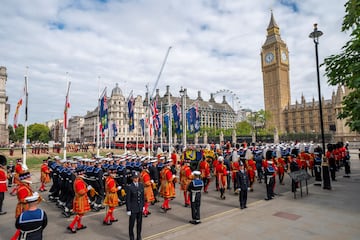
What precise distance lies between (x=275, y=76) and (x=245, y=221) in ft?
337

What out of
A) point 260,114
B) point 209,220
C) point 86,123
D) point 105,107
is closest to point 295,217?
point 209,220

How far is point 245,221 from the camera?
7.52 meters

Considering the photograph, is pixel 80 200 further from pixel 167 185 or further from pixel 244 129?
pixel 244 129

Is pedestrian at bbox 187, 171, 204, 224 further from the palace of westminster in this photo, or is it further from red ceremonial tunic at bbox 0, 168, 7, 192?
the palace of westminster

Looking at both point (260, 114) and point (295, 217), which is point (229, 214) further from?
point (260, 114)

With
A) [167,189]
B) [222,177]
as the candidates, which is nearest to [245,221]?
[167,189]

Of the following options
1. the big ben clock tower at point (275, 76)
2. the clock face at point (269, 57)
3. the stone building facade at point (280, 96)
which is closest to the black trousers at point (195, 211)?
the stone building facade at point (280, 96)

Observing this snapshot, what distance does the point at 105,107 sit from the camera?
22.0 metres

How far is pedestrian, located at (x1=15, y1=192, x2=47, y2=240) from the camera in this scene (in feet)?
14.4

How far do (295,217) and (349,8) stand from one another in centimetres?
965

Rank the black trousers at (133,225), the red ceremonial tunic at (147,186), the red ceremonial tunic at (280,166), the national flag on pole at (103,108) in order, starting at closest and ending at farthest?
the black trousers at (133,225) → the red ceremonial tunic at (147,186) → the red ceremonial tunic at (280,166) → the national flag on pole at (103,108)

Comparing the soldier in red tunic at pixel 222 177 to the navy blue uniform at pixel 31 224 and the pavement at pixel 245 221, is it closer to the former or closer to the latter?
the pavement at pixel 245 221

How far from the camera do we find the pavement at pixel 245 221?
6.51 metres

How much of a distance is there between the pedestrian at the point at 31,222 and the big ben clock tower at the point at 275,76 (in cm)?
9990
